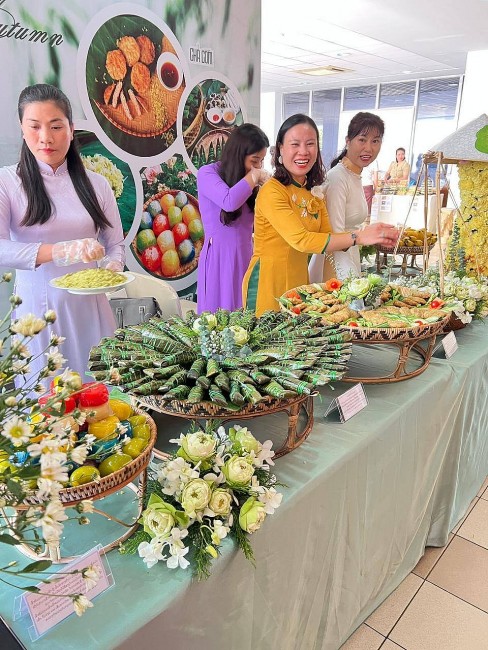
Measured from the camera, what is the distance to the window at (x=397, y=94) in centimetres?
1016

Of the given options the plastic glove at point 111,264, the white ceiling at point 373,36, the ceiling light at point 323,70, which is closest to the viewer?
the plastic glove at point 111,264

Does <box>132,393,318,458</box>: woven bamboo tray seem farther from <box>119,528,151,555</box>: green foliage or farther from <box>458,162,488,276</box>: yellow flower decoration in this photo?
<box>458,162,488,276</box>: yellow flower decoration

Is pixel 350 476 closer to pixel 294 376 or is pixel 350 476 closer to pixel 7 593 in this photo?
pixel 294 376

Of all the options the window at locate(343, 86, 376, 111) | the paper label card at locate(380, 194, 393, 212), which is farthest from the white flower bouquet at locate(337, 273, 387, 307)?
the window at locate(343, 86, 376, 111)

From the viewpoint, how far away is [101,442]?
735 millimetres

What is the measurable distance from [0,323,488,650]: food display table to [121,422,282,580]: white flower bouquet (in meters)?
0.03

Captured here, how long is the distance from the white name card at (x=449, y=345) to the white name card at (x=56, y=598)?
1.26m

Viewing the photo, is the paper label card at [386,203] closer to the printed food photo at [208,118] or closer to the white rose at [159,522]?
the printed food photo at [208,118]

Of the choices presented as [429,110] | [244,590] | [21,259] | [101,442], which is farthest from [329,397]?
[429,110]

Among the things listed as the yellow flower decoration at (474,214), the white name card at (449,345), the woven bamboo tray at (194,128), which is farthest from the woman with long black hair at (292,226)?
the woven bamboo tray at (194,128)

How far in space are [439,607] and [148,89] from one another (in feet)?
8.57

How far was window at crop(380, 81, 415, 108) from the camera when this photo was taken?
10164 mm

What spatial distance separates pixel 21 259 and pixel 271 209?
34.8 inches

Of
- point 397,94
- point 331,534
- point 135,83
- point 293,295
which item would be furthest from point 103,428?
point 397,94
